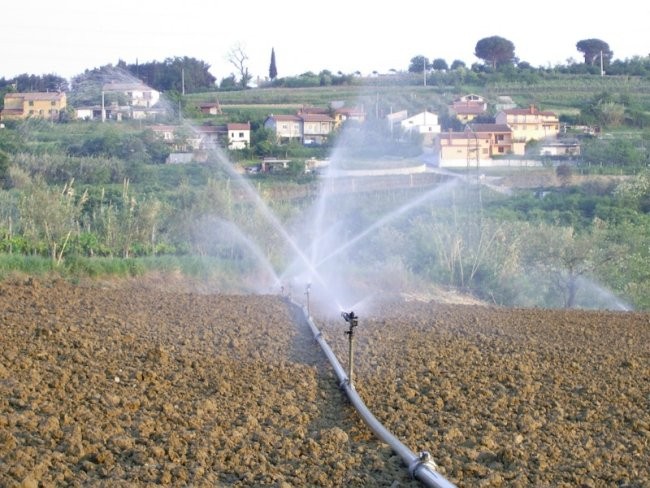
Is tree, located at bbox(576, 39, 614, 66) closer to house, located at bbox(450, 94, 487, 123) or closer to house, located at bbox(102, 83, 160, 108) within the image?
house, located at bbox(450, 94, 487, 123)

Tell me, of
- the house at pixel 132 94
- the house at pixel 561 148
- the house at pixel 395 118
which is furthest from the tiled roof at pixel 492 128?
the house at pixel 132 94

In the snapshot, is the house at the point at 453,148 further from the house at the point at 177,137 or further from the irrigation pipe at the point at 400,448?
the irrigation pipe at the point at 400,448

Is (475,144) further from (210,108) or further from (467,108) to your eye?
(467,108)

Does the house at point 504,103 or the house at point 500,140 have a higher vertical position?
the house at point 504,103

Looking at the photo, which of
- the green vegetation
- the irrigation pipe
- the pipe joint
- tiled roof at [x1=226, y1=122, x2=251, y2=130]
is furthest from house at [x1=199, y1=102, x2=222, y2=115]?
the pipe joint

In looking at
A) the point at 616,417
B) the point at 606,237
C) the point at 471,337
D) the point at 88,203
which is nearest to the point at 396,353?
the point at 471,337

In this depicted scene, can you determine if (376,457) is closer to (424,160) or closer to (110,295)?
(110,295)
